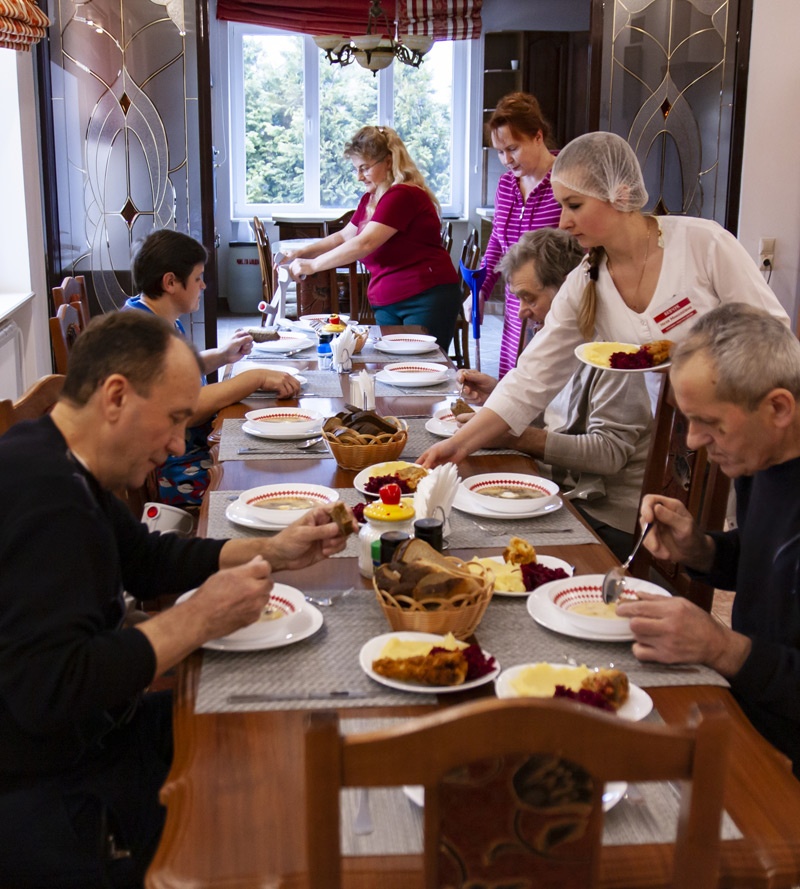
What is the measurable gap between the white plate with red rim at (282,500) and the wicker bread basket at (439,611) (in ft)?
1.70

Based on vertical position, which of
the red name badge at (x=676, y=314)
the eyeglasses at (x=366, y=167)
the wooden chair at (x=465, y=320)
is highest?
the eyeglasses at (x=366, y=167)

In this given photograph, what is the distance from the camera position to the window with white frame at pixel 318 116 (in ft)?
31.0

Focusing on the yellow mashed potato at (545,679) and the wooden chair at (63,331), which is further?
the wooden chair at (63,331)

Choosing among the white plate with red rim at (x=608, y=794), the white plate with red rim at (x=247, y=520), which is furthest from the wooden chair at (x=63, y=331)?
the white plate with red rim at (x=608, y=794)

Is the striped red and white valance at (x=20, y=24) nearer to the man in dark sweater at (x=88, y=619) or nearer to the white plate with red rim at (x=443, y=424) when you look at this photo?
the white plate with red rim at (x=443, y=424)

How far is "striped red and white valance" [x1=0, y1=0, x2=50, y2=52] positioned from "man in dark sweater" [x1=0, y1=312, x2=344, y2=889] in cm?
280

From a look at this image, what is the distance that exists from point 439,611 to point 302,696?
0.75ft

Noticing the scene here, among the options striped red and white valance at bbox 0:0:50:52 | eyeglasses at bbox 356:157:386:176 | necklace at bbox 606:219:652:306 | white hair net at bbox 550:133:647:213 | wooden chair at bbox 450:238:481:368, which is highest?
striped red and white valance at bbox 0:0:50:52

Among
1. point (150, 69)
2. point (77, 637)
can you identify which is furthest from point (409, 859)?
point (150, 69)

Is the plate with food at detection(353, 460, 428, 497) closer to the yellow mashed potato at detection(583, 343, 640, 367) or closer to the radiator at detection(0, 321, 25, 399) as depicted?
the yellow mashed potato at detection(583, 343, 640, 367)

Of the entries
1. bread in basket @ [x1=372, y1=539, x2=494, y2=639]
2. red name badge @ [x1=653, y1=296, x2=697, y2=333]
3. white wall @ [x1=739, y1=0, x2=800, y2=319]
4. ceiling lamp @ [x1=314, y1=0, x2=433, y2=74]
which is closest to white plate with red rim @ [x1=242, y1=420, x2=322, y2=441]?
red name badge @ [x1=653, y1=296, x2=697, y2=333]

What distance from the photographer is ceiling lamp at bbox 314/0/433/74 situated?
19.9 ft

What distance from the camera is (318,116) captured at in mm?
9594

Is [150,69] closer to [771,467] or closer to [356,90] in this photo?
[771,467]
